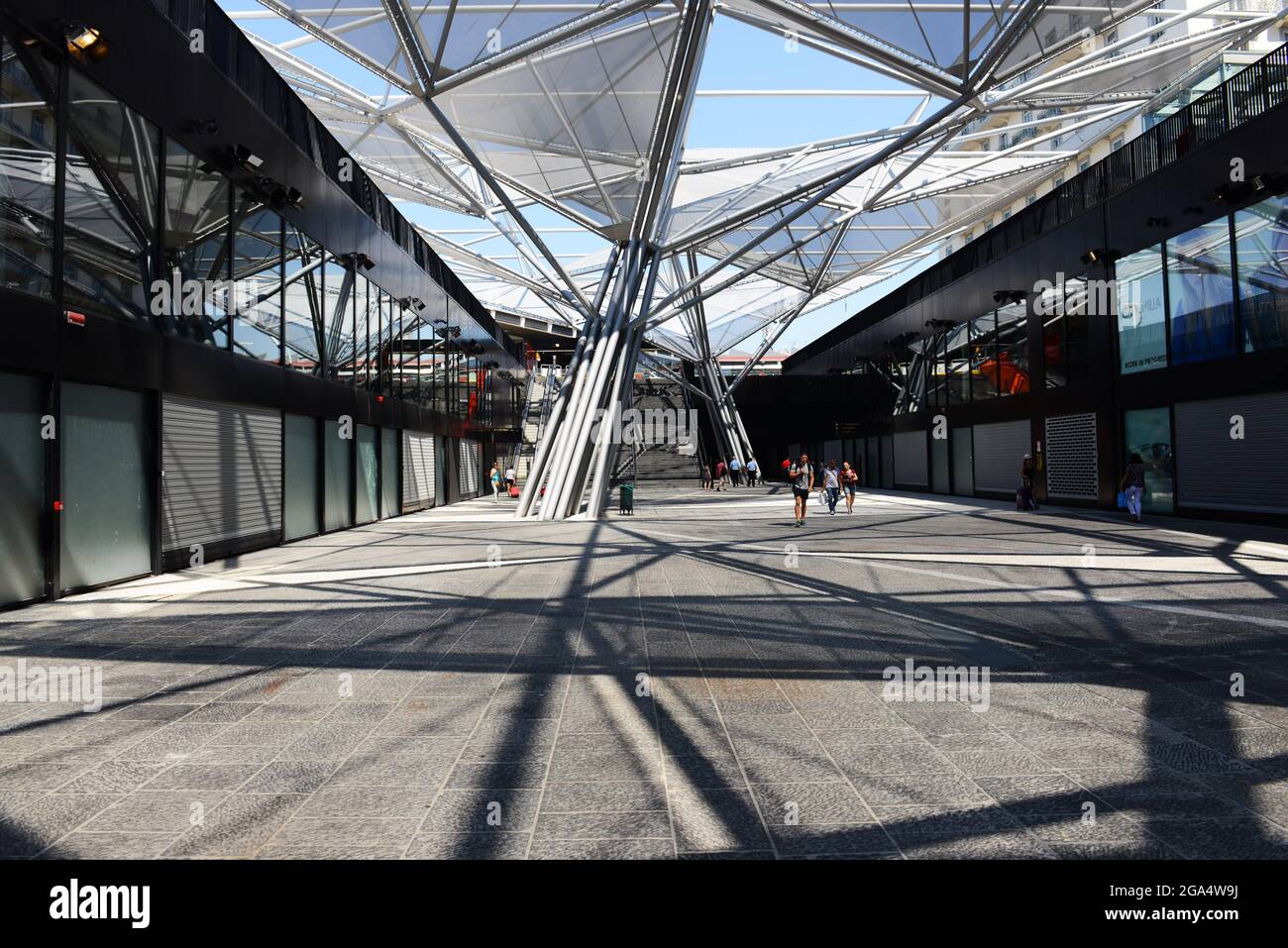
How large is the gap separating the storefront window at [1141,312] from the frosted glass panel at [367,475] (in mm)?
20406

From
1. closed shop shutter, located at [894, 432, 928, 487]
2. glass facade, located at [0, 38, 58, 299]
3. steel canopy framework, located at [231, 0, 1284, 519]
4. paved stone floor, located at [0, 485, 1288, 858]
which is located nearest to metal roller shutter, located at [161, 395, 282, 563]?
paved stone floor, located at [0, 485, 1288, 858]

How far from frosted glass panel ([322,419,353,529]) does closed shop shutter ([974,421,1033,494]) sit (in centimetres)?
2113

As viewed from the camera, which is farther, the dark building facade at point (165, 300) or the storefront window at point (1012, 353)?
the storefront window at point (1012, 353)

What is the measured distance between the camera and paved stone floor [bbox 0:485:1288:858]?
3744mm

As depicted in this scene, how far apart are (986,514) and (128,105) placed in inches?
872

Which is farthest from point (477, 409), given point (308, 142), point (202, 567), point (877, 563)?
point (877, 563)

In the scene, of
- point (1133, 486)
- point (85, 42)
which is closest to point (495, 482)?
point (1133, 486)

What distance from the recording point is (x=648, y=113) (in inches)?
979

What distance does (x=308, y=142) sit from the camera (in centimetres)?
1819

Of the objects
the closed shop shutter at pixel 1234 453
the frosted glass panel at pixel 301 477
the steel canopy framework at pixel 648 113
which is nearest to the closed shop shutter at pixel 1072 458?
the closed shop shutter at pixel 1234 453

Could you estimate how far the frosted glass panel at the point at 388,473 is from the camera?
24.7m

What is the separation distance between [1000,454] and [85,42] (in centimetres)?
2839

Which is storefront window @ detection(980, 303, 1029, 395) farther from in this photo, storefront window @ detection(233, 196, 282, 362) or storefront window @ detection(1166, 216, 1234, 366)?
storefront window @ detection(233, 196, 282, 362)

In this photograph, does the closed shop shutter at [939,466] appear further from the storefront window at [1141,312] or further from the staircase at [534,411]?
the staircase at [534,411]
